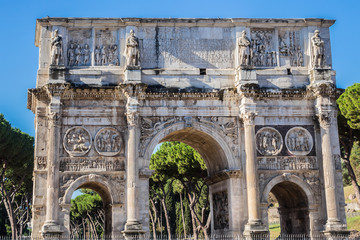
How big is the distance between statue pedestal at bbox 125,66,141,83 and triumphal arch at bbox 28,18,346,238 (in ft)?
0.13

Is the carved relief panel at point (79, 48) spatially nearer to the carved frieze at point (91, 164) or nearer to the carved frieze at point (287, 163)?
the carved frieze at point (91, 164)

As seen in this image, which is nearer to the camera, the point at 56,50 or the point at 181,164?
the point at 56,50

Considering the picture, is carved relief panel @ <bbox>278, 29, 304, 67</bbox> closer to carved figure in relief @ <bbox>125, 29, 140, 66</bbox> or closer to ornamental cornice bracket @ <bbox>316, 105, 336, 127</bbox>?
ornamental cornice bracket @ <bbox>316, 105, 336, 127</bbox>

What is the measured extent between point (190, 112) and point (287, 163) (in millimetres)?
4296

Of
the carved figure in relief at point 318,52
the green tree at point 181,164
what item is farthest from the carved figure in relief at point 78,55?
the green tree at point 181,164

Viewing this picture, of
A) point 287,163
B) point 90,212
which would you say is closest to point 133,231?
point 287,163

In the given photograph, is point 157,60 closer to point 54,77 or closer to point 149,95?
point 149,95

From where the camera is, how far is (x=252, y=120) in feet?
63.4

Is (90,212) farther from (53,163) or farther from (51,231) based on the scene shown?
(51,231)

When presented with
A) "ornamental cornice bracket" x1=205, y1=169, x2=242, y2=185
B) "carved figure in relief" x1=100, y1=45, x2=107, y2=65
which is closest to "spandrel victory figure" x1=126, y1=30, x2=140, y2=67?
"carved figure in relief" x1=100, y1=45, x2=107, y2=65

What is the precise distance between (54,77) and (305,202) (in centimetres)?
1095

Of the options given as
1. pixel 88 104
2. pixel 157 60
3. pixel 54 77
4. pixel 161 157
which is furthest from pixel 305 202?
pixel 161 157

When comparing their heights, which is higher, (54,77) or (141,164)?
(54,77)

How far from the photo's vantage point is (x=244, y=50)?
1997 cm
